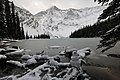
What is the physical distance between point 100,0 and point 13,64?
44.9 ft

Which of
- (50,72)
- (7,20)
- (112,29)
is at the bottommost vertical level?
(50,72)

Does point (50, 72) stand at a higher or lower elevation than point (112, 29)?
lower

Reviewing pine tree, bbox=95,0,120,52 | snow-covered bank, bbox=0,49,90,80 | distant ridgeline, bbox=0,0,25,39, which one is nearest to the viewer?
pine tree, bbox=95,0,120,52

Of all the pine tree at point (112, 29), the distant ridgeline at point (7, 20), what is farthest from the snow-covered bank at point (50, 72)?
the distant ridgeline at point (7, 20)

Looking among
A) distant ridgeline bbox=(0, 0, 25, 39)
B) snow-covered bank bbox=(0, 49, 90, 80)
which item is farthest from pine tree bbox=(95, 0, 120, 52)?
distant ridgeline bbox=(0, 0, 25, 39)

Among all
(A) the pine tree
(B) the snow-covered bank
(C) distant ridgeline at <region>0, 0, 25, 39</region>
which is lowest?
(B) the snow-covered bank

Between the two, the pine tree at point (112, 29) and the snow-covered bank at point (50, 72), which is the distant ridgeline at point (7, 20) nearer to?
the snow-covered bank at point (50, 72)

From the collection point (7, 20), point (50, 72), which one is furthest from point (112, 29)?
point (7, 20)

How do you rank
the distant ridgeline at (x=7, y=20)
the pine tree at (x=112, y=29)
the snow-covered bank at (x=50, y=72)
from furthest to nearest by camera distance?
1. the distant ridgeline at (x=7, y=20)
2. the snow-covered bank at (x=50, y=72)
3. the pine tree at (x=112, y=29)

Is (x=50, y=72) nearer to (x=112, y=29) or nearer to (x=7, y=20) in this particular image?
(x=112, y=29)

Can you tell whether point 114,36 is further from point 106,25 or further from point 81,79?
point 81,79

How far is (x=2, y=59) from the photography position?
2219 centimetres

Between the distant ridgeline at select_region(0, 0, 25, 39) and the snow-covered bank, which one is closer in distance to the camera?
the snow-covered bank

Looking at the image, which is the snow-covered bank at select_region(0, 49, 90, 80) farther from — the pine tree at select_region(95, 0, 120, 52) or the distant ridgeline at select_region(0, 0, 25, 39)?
the distant ridgeline at select_region(0, 0, 25, 39)
